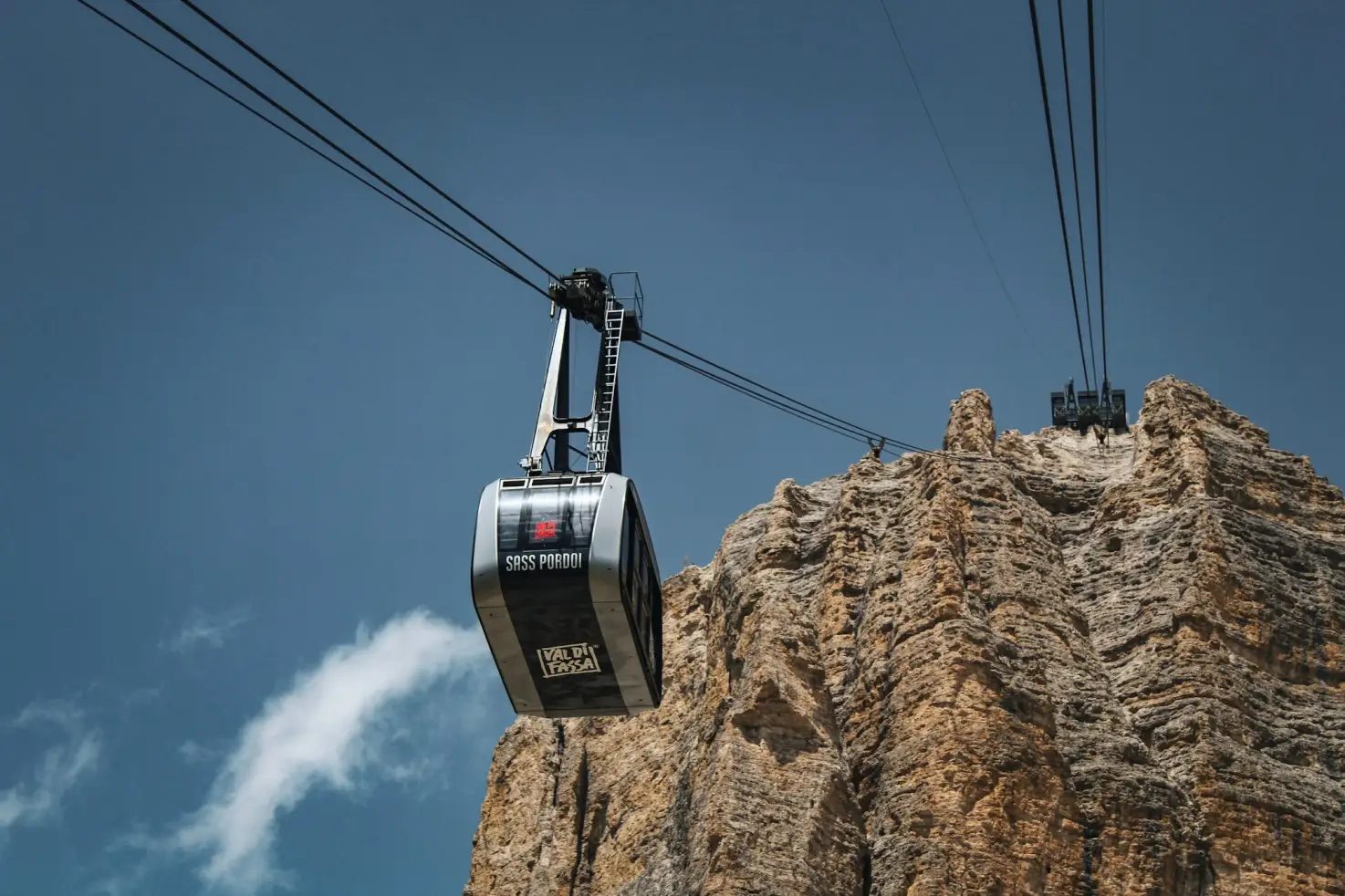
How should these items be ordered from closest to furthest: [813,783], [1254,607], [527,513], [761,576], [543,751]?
[527,513] → [813,783] → [1254,607] → [761,576] → [543,751]

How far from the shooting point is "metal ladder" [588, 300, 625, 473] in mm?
29703

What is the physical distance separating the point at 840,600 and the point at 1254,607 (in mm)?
11077

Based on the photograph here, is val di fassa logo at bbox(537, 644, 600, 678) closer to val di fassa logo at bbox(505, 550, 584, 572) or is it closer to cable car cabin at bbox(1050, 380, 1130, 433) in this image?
val di fassa logo at bbox(505, 550, 584, 572)

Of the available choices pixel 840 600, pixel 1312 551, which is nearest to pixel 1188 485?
pixel 1312 551

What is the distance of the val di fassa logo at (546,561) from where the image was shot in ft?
88.8

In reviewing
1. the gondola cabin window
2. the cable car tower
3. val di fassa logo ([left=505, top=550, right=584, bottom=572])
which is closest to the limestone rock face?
the cable car tower

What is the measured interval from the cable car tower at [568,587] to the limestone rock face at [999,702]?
38.3 ft

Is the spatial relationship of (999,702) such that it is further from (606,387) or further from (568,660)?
(568,660)

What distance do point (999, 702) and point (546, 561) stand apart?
684 inches

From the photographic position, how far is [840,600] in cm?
5153

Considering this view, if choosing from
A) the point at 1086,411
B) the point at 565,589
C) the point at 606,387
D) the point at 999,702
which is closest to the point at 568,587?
the point at 565,589

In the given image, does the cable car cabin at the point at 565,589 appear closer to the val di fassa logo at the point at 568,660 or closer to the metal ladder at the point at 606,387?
the val di fassa logo at the point at 568,660

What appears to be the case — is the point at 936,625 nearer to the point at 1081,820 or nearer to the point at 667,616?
the point at 1081,820

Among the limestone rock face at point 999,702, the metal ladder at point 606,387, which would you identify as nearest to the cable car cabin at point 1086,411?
the limestone rock face at point 999,702
